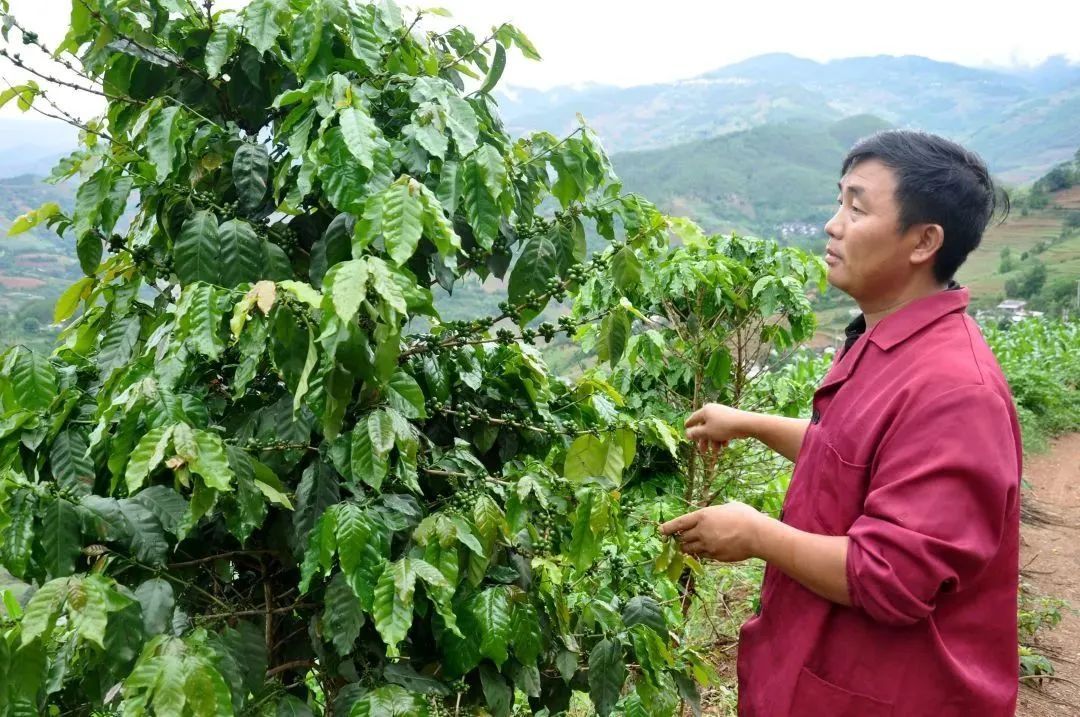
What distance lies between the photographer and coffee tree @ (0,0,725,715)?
1184 millimetres

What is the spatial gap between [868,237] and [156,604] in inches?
51.2

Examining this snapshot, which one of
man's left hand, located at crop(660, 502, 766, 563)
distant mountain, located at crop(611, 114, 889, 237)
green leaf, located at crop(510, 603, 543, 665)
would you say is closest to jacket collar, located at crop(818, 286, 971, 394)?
man's left hand, located at crop(660, 502, 766, 563)

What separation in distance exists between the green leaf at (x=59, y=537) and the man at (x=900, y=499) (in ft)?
3.23

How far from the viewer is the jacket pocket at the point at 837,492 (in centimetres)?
134

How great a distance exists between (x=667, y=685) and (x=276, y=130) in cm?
149

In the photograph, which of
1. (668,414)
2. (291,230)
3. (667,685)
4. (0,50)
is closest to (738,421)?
(667,685)

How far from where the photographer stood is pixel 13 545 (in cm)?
117

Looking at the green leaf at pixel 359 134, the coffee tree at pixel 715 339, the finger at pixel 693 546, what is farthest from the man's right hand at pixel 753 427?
the coffee tree at pixel 715 339

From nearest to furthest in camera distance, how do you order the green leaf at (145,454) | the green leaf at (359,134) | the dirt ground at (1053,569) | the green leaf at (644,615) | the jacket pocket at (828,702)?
the green leaf at (145,454), the green leaf at (359,134), the jacket pocket at (828,702), the green leaf at (644,615), the dirt ground at (1053,569)

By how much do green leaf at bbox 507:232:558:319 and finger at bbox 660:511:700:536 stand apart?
0.50m

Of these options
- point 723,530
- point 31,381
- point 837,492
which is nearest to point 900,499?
point 837,492

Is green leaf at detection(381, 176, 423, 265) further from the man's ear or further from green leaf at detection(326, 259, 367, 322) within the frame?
the man's ear

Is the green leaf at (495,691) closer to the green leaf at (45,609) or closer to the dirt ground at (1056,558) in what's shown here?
the green leaf at (45,609)

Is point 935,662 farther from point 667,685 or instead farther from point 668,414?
point 668,414
